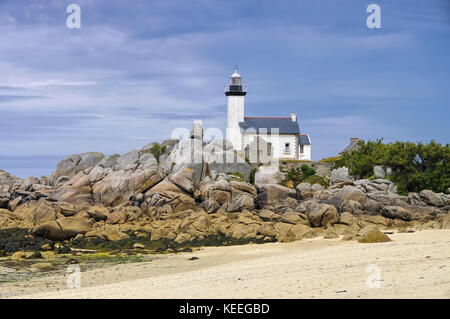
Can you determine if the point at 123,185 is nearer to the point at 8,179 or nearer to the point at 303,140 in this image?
the point at 8,179

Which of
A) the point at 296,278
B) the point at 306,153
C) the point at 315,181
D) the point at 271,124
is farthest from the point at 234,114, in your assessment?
the point at 296,278

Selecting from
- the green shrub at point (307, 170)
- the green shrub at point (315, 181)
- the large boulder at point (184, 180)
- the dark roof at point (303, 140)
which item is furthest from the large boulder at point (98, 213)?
the dark roof at point (303, 140)

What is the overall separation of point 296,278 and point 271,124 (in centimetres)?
4731

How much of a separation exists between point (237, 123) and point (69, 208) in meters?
31.7

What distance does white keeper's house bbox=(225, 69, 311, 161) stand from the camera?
185 ft

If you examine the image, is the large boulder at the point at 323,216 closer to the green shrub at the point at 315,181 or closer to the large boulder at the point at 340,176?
the green shrub at the point at 315,181

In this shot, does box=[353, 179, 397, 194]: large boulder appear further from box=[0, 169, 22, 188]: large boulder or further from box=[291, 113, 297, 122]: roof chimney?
box=[0, 169, 22, 188]: large boulder

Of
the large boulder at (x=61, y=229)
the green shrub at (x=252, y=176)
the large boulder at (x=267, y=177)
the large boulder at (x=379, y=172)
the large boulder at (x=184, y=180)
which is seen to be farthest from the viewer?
the green shrub at (x=252, y=176)

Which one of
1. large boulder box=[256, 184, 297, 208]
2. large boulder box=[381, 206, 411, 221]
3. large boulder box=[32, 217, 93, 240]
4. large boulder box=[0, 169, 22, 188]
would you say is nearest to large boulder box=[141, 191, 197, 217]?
large boulder box=[256, 184, 297, 208]

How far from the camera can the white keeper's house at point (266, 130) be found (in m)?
56.3

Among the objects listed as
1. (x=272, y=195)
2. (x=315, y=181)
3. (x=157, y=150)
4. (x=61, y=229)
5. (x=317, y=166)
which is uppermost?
(x=157, y=150)

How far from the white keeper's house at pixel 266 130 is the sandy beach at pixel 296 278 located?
39.3 m

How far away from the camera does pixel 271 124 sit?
192 ft
